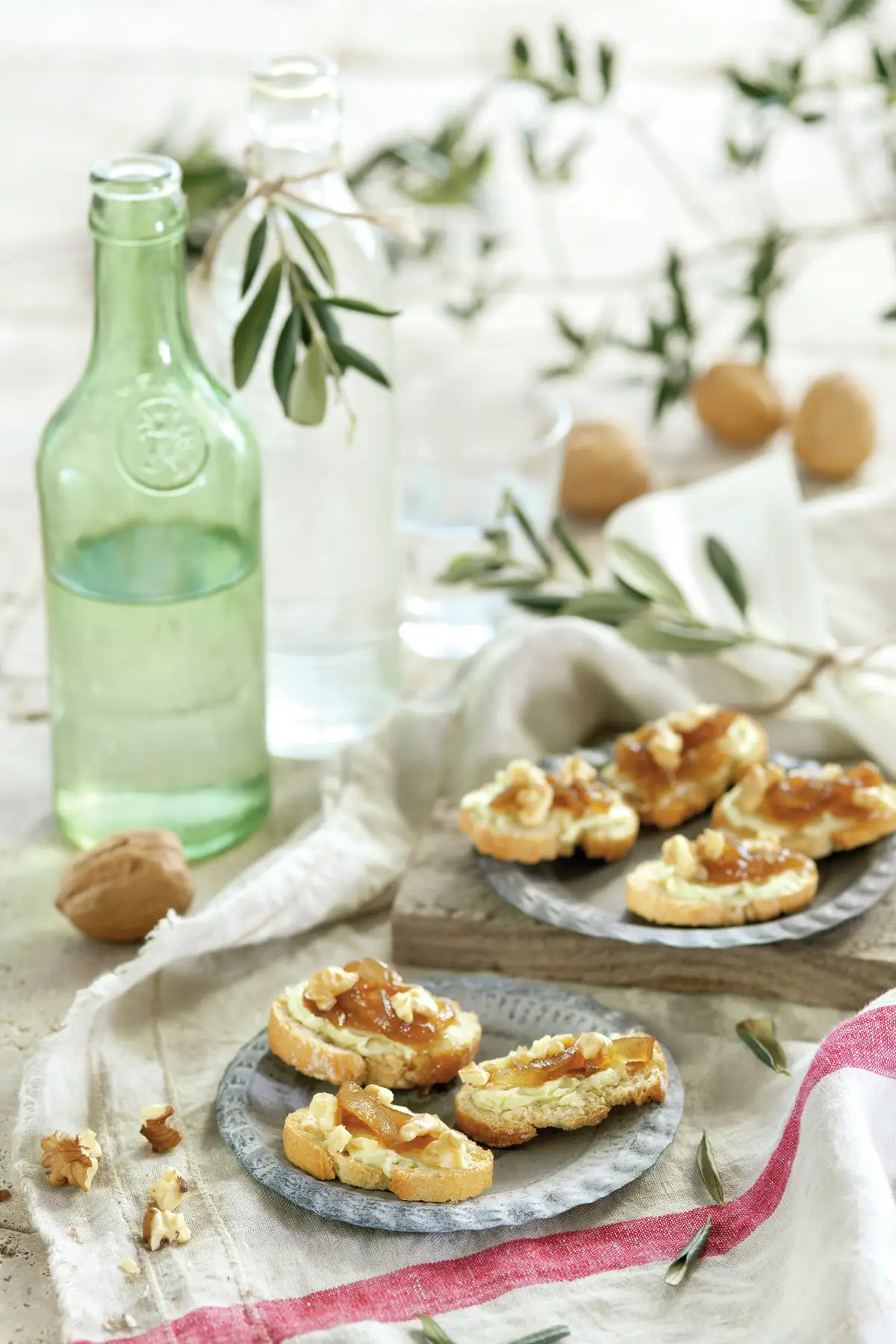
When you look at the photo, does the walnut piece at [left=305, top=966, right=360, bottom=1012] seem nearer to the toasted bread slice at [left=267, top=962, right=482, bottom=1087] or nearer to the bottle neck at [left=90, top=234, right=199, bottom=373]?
the toasted bread slice at [left=267, top=962, right=482, bottom=1087]

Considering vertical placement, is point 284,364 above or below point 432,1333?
above

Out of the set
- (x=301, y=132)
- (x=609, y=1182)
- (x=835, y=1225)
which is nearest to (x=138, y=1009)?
(x=609, y=1182)

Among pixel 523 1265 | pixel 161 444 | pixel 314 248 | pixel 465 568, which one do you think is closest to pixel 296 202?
pixel 314 248

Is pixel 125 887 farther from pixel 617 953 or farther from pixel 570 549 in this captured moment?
pixel 570 549

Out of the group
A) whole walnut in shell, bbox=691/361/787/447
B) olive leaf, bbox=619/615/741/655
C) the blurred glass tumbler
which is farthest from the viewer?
whole walnut in shell, bbox=691/361/787/447

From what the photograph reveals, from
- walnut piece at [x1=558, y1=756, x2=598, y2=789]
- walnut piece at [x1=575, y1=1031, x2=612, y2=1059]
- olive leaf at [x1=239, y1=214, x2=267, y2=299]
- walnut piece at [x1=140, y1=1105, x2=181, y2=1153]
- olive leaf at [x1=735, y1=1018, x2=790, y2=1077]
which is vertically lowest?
walnut piece at [x1=140, y1=1105, x2=181, y2=1153]

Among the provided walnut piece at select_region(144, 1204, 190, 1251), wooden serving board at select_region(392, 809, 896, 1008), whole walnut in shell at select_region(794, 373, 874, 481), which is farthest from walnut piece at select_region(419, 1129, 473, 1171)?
whole walnut in shell at select_region(794, 373, 874, 481)

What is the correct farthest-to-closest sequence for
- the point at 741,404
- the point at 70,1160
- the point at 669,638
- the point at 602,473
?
1. the point at 741,404
2. the point at 602,473
3. the point at 669,638
4. the point at 70,1160

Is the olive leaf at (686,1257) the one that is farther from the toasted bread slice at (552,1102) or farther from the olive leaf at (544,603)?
the olive leaf at (544,603)
